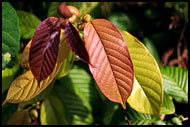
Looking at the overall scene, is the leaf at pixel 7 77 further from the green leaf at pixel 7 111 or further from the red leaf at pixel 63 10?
the red leaf at pixel 63 10

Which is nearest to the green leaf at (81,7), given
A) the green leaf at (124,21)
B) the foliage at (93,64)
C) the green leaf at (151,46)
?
the foliage at (93,64)

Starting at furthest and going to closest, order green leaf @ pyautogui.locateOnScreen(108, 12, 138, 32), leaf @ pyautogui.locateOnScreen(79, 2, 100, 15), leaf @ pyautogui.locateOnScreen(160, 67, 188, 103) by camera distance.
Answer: green leaf @ pyautogui.locateOnScreen(108, 12, 138, 32) < leaf @ pyautogui.locateOnScreen(79, 2, 100, 15) < leaf @ pyautogui.locateOnScreen(160, 67, 188, 103)

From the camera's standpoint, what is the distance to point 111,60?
2.09 feet

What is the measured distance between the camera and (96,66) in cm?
62

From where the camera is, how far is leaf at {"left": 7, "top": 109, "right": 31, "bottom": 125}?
106 centimetres

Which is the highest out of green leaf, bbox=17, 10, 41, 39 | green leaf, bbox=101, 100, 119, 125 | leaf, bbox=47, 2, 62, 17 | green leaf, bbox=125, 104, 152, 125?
leaf, bbox=47, 2, 62, 17

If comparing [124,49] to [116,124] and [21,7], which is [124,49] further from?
[21,7]

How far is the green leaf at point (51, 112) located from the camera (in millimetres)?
1106

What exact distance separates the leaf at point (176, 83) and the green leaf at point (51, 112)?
0.55 m

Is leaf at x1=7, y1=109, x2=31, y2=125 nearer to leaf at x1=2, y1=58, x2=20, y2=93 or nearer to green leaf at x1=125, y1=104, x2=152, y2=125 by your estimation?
leaf at x1=2, y1=58, x2=20, y2=93

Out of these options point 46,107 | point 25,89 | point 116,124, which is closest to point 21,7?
point 46,107

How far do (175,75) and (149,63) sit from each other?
0.42m

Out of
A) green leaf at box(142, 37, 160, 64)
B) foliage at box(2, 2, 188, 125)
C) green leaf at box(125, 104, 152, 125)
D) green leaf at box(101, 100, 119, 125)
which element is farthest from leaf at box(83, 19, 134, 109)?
green leaf at box(142, 37, 160, 64)

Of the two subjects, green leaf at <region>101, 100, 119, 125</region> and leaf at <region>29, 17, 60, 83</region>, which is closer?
leaf at <region>29, 17, 60, 83</region>
